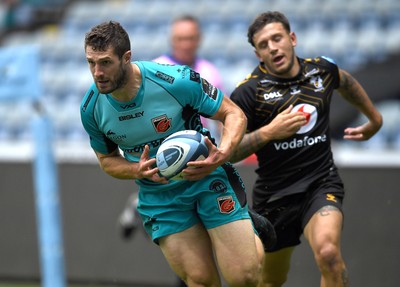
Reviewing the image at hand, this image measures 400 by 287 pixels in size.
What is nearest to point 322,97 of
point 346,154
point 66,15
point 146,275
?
point 346,154

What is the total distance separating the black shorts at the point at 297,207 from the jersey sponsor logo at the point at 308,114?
0.43 metres

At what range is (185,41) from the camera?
8172 millimetres

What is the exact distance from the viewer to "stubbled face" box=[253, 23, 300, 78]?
651 centimetres

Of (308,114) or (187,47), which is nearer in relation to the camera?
(308,114)

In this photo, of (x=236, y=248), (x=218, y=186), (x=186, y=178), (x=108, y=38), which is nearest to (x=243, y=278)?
(x=236, y=248)

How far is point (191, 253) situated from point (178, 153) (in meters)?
0.85

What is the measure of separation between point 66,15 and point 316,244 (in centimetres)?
1223

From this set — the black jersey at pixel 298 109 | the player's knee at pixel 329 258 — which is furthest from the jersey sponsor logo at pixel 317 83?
the player's knee at pixel 329 258

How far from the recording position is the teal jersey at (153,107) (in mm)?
5742

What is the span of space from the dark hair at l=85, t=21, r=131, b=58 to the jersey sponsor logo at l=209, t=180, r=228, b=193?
3.68 feet

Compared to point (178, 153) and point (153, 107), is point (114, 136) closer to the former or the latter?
point (153, 107)

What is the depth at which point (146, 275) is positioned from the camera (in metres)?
9.89

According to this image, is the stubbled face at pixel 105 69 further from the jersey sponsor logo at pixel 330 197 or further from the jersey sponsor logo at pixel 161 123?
the jersey sponsor logo at pixel 330 197

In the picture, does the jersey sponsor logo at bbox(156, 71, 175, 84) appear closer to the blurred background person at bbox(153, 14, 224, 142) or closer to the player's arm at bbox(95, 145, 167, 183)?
the player's arm at bbox(95, 145, 167, 183)
